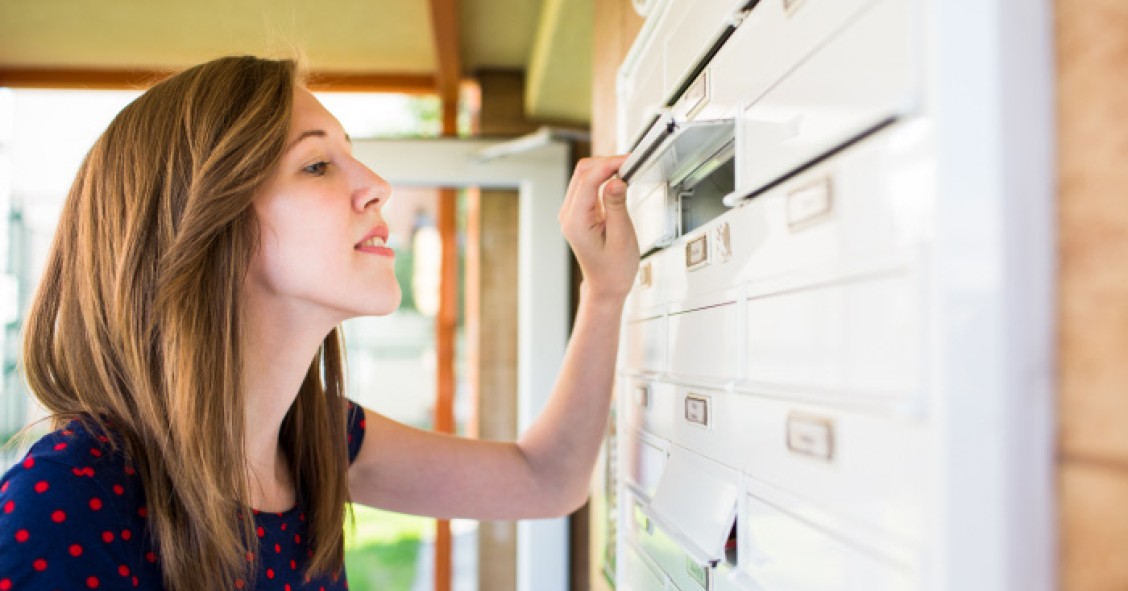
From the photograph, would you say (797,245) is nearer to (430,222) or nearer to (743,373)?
(743,373)

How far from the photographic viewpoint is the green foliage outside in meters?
3.21

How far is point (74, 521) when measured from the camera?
780mm

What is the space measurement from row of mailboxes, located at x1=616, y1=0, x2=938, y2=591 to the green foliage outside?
233cm

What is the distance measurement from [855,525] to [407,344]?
2.74 meters

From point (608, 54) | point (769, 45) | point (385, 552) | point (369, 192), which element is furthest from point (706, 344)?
point (385, 552)

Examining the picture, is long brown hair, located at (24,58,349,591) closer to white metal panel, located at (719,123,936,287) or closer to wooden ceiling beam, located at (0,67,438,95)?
white metal panel, located at (719,123,936,287)

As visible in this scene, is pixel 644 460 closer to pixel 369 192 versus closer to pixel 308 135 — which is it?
pixel 369 192

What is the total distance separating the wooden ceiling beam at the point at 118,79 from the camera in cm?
321

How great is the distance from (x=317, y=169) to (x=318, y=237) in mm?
97

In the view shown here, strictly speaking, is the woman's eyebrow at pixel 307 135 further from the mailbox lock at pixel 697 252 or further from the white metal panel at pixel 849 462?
the white metal panel at pixel 849 462

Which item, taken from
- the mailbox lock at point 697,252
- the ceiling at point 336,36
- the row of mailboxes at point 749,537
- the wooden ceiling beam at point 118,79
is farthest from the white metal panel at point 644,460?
the wooden ceiling beam at point 118,79

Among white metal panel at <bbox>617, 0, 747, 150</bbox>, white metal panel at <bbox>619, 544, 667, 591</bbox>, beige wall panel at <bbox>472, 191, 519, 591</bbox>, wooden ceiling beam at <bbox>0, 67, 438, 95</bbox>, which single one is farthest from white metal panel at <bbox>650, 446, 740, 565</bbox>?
wooden ceiling beam at <bbox>0, 67, 438, 95</bbox>

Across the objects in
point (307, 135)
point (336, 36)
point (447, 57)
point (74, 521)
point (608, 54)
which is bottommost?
point (74, 521)

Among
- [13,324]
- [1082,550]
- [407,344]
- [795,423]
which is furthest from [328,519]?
[13,324]
